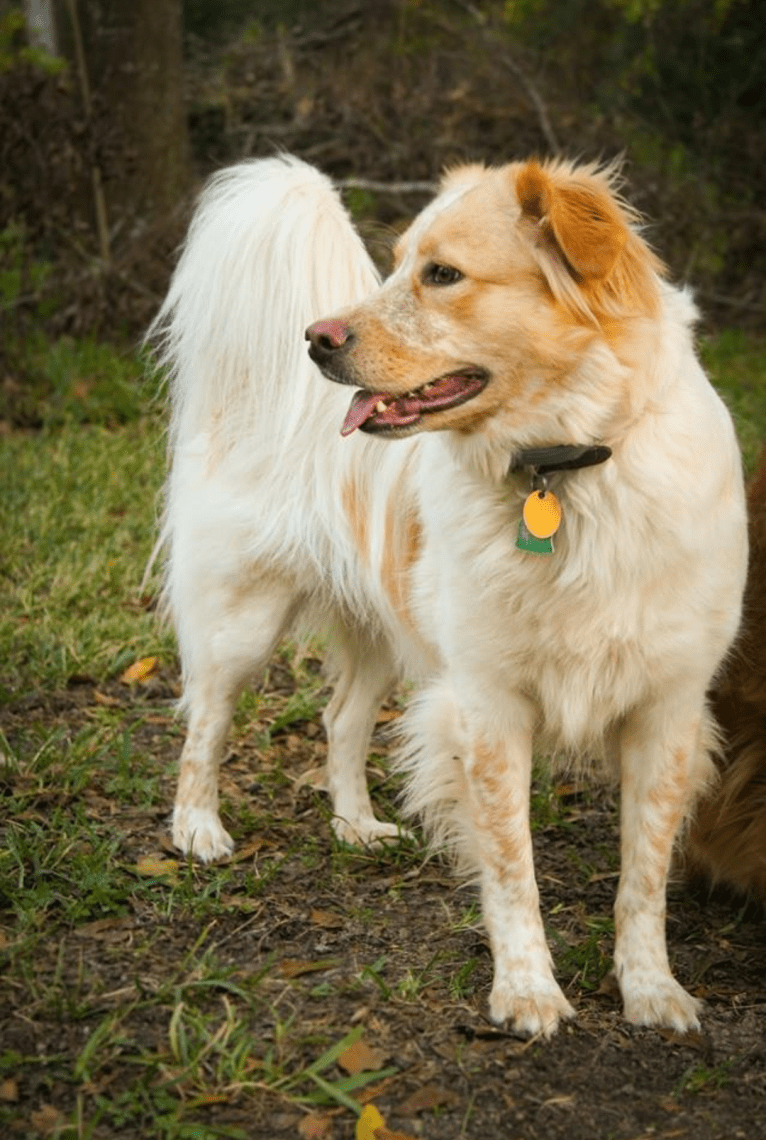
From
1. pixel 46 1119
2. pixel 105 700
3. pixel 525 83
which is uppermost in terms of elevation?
pixel 525 83

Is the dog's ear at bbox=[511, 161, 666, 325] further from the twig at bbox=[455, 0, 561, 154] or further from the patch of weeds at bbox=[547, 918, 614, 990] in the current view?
the twig at bbox=[455, 0, 561, 154]

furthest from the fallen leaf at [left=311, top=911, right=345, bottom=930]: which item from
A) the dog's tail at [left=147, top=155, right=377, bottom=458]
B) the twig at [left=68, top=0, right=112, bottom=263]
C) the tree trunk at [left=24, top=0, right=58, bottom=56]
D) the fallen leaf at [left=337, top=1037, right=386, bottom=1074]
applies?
the tree trunk at [left=24, top=0, right=58, bottom=56]

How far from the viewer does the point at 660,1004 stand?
296 cm

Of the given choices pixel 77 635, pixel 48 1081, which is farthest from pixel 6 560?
pixel 48 1081

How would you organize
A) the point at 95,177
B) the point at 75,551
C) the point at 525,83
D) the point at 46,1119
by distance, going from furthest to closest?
1. the point at 525,83
2. the point at 95,177
3. the point at 75,551
4. the point at 46,1119

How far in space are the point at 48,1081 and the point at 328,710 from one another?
1.72 m

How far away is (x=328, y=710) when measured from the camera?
4.12 meters

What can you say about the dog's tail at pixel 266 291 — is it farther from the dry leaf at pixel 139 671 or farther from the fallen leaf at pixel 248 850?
the dry leaf at pixel 139 671

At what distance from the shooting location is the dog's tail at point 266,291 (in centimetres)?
365

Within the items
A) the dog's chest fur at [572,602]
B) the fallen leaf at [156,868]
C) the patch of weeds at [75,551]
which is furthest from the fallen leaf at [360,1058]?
the patch of weeds at [75,551]

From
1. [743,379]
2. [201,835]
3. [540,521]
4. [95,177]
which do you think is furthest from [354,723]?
[95,177]

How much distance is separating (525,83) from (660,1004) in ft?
27.1

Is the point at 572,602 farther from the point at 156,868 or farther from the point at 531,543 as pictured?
the point at 156,868

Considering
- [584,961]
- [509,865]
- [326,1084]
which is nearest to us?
[326,1084]
